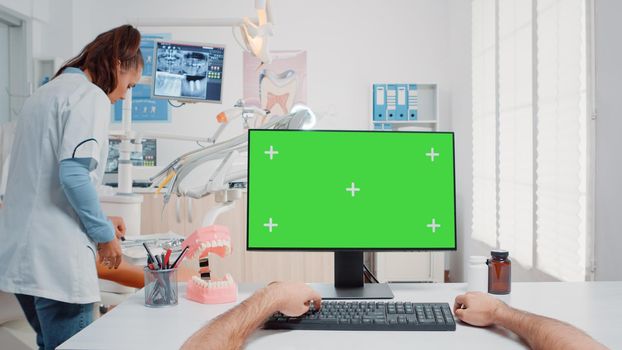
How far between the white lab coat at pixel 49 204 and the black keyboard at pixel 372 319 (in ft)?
2.72

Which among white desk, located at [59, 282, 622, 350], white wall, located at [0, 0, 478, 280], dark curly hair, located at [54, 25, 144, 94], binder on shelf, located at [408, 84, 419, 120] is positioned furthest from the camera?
white wall, located at [0, 0, 478, 280]

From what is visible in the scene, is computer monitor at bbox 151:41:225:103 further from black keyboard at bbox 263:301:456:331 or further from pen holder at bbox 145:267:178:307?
black keyboard at bbox 263:301:456:331

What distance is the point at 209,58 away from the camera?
2.45 m

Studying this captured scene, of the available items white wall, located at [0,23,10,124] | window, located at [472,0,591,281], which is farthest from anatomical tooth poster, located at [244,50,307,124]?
white wall, located at [0,23,10,124]

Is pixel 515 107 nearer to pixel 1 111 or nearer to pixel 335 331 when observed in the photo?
pixel 335 331

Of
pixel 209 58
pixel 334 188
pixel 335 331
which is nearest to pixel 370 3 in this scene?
pixel 209 58

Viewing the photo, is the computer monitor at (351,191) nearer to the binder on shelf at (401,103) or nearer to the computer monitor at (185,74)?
the computer monitor at (185,74)

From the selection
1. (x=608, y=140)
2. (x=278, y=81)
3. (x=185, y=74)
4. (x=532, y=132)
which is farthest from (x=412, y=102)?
(x=185, y=74)

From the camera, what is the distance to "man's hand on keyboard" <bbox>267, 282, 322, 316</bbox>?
1230 mm

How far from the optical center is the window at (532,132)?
250cm

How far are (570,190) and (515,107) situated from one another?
850mm

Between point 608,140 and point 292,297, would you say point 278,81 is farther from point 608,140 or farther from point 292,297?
point 292,297

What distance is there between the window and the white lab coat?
193 cm

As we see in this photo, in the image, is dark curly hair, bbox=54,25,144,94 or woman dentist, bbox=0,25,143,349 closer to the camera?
woman dentist, bbox=0,25,143,349
